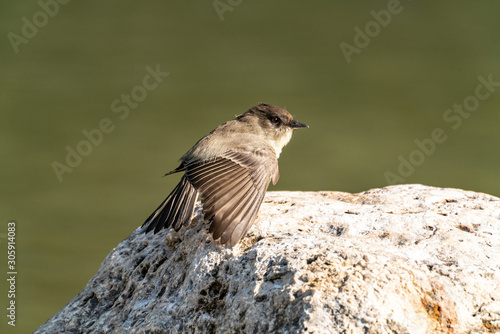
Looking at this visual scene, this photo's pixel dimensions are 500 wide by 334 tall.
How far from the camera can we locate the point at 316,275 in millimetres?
2486

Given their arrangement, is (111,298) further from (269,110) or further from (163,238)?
(269,110)

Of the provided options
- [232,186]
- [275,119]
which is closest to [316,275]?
[232,186]

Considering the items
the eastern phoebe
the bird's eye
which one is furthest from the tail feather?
the bird's eye

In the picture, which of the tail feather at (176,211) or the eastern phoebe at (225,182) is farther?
the tail feather at (176,211)

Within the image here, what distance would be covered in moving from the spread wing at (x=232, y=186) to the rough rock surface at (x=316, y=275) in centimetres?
8

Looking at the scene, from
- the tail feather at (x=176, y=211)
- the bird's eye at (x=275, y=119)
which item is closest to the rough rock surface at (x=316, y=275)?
the tail feather at (x=176, y=211)

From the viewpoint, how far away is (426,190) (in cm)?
388

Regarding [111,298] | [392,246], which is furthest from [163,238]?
[392,246]

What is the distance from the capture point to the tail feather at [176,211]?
3486 mm

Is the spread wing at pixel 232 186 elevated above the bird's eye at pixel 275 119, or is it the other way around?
the bird's eye at pixel 275 119

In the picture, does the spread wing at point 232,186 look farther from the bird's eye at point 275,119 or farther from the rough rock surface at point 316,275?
the bird's eye at point 275,119

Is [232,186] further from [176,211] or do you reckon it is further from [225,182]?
[176,211]

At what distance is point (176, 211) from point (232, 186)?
381 millimetres

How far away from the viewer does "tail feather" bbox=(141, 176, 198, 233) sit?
11.4 feet
